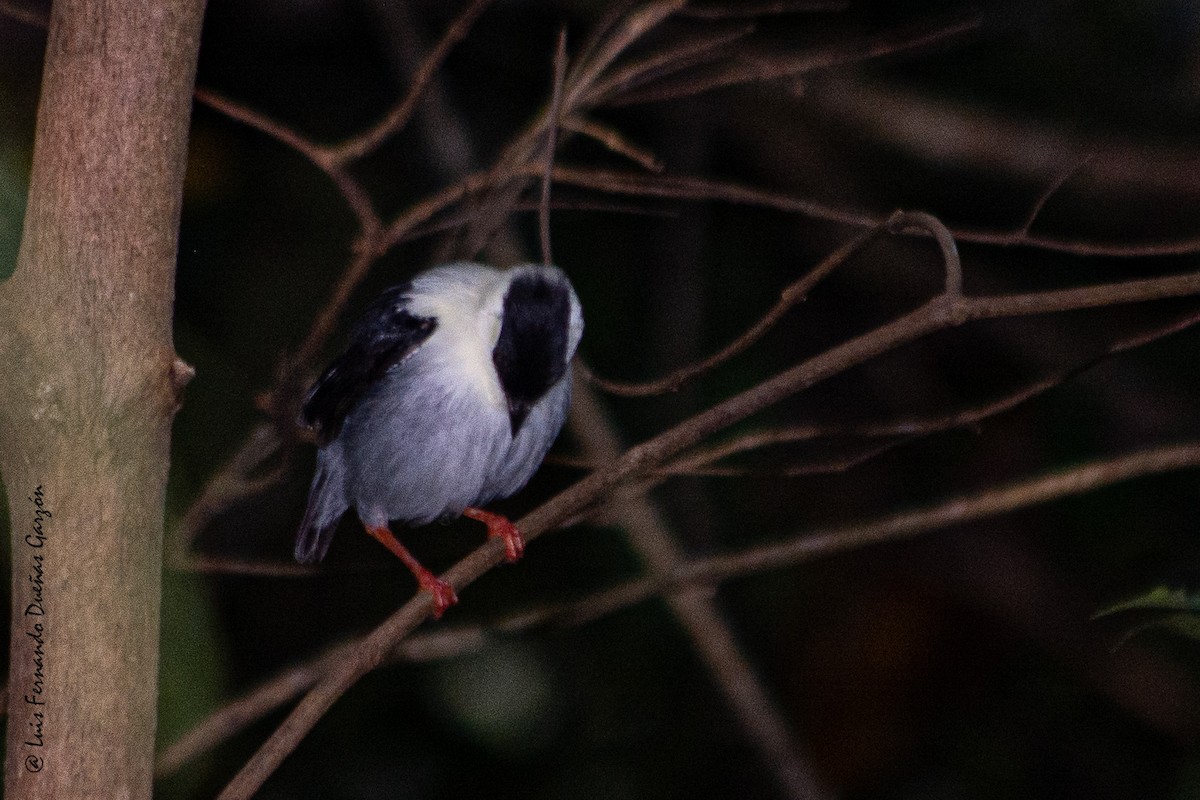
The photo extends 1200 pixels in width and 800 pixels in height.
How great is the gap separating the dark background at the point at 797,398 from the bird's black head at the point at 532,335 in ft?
6.02

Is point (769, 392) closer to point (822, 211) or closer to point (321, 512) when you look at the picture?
point (822, 211)

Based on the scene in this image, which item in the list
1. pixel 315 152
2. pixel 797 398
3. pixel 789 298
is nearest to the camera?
pixel 789 298

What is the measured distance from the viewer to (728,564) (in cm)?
306

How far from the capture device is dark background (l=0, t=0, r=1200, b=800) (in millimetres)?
5082

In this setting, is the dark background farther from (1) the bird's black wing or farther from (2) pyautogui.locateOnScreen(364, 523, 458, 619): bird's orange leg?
(1) the bird's black wing

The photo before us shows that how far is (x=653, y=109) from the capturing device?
5.43 m

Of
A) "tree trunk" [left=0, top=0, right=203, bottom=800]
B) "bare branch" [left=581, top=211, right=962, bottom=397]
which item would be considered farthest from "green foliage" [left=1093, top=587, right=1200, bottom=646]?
"tree trunk" [left=0, top=0, right=203, bottom=800]

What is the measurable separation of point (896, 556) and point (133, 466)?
4.38m

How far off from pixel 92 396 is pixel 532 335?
113 cm

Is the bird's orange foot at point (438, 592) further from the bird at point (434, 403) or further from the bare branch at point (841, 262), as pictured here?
the bare branch at point (841, 262)

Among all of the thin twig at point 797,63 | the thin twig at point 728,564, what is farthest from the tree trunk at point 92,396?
the thin twig at point 797,63

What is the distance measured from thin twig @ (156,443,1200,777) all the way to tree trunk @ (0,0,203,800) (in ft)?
1.74

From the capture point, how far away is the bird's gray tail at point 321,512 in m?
3.56

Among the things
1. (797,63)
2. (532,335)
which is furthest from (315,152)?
(797,63)
